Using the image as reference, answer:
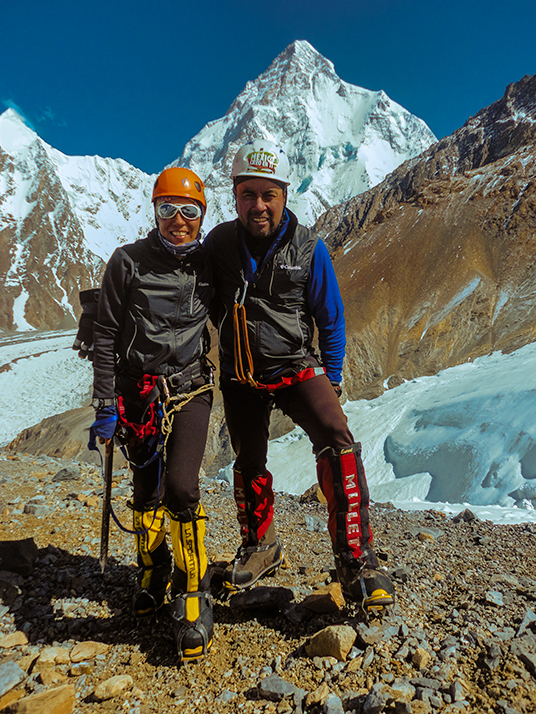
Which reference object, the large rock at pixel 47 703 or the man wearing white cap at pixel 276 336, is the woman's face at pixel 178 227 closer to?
the man wearing white cap at pixel 276 336

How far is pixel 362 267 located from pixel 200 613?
141 feet

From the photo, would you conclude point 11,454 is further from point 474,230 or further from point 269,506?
point 474,230

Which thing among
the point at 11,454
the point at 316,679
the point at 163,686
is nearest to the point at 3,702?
the point at 163,686

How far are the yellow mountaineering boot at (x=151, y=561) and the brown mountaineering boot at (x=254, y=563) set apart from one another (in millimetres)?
548

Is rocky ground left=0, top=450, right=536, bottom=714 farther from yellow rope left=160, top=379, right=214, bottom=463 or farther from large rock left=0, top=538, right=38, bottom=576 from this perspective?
yellow rope left=160, top=379, right=214, bottom=463

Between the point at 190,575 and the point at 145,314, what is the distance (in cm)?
193

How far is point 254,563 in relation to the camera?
385 cm

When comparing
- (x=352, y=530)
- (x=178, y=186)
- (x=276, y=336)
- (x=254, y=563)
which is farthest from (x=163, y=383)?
(x=254, y=563)

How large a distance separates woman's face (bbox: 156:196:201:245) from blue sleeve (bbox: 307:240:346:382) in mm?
1020

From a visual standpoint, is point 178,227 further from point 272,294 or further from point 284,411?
point 284,411

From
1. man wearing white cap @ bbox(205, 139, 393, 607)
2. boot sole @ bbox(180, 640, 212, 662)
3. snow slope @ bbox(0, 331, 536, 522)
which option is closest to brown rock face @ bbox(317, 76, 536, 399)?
snow slope @ bbox(0, 331, 536, 522)

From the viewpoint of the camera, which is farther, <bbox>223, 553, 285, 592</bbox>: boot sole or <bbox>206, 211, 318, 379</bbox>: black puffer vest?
<bbox>223, 553, 285, 592</bbox>: boot sole

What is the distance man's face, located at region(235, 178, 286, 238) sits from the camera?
345 cm

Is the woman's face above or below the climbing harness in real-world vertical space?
above
